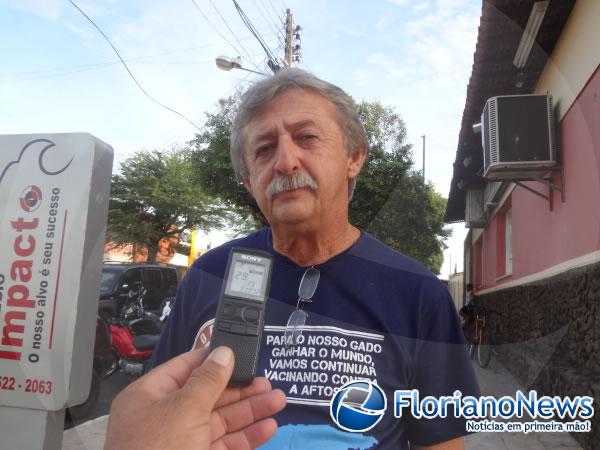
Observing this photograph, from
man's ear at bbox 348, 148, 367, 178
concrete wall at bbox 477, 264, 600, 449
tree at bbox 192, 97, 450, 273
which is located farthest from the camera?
A: tree at bbox 192, 97, 450, 273

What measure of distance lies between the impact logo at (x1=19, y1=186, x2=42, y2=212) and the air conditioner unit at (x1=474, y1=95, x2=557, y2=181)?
3575 mm

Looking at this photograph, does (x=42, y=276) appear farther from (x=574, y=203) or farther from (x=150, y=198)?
(x=150, y=198)

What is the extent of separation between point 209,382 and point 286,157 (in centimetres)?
73

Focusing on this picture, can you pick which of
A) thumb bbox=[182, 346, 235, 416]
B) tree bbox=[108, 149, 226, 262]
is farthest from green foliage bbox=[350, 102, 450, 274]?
tree bbox=[108, 149, 226, 262]

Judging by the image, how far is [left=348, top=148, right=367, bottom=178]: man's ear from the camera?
151 centimetres

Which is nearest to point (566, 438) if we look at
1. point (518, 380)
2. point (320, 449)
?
point (518, 380)

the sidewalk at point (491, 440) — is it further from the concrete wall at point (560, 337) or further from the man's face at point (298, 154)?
the man's face at point (298, 154)

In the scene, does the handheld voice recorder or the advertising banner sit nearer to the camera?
the handheld voice recorder

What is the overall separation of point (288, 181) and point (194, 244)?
21.2m

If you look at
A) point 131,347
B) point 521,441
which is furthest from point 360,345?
point 131,347

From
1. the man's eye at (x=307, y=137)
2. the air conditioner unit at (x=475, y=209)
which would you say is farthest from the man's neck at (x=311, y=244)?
the air conditioner unit at (x=475, y=209)

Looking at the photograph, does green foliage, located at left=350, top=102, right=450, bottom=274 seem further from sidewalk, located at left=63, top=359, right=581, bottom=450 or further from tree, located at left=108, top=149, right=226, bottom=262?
tree, located at left=108, top=149, right=226, bottom=262

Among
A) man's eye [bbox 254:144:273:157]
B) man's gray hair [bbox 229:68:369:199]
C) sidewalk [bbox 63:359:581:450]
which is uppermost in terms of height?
man's gray hair [bbox 229:68:369:199]

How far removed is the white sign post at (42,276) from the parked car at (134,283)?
4.50 meters
